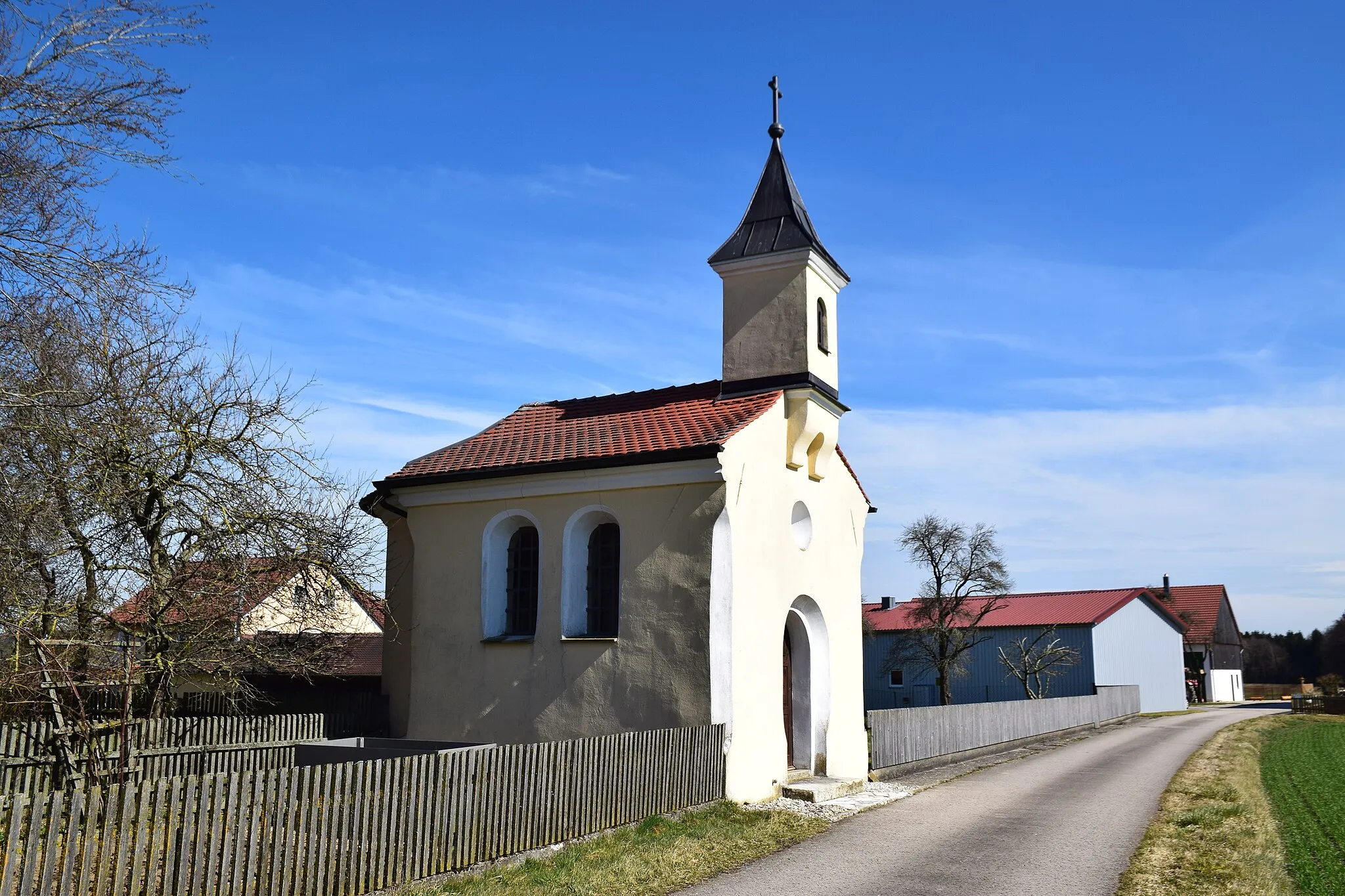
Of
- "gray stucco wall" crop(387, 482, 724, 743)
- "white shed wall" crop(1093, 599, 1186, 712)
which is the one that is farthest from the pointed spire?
"white shed wall" crop(1093, 599, 1186, 712)

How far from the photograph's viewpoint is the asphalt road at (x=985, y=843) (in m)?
9.84

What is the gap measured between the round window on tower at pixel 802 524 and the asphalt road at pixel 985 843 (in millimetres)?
4350

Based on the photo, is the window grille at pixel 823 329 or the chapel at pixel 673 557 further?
the window grille at pixel 823 329

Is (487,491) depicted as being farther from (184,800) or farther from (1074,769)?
(1074,769)

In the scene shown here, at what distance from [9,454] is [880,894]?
A: 404 inches

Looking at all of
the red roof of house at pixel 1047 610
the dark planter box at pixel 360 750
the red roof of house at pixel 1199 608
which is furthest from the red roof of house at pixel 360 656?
the red roof of house at pixel 1199 608

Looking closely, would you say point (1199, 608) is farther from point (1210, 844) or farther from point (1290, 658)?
point (1210, 844)

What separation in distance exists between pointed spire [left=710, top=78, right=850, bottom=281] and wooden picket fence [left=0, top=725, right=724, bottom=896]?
8562mm

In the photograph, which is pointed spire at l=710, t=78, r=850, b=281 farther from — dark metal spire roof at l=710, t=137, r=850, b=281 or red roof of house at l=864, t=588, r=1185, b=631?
red roof of house at l=864, t=588, r=1185, b=631

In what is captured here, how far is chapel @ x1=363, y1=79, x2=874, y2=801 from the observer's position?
14.3m

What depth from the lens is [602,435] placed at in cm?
1622

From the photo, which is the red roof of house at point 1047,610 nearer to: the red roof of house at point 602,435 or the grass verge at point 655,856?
the red roof of house at point 602,435

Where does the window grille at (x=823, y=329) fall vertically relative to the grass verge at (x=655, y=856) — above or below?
above

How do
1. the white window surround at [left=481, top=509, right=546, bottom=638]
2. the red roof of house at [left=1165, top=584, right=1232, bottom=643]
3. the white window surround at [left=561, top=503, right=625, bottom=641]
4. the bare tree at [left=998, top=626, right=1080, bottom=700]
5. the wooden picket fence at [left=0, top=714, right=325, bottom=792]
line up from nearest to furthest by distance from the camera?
1. the wooden picket fence at [left=0, top=714, right=325, bottom=792]
2. the white window surround at [left=561, top=503, right=625, bottom=641]
3. the white window surround at [left=481, top=509, right=546, bottom=638]
4. the bare tree at [left=998, top=626, right=1080, bottom=700]
5. the red roof of house at [left=1165, top=584, right=1232, bottom=643]
